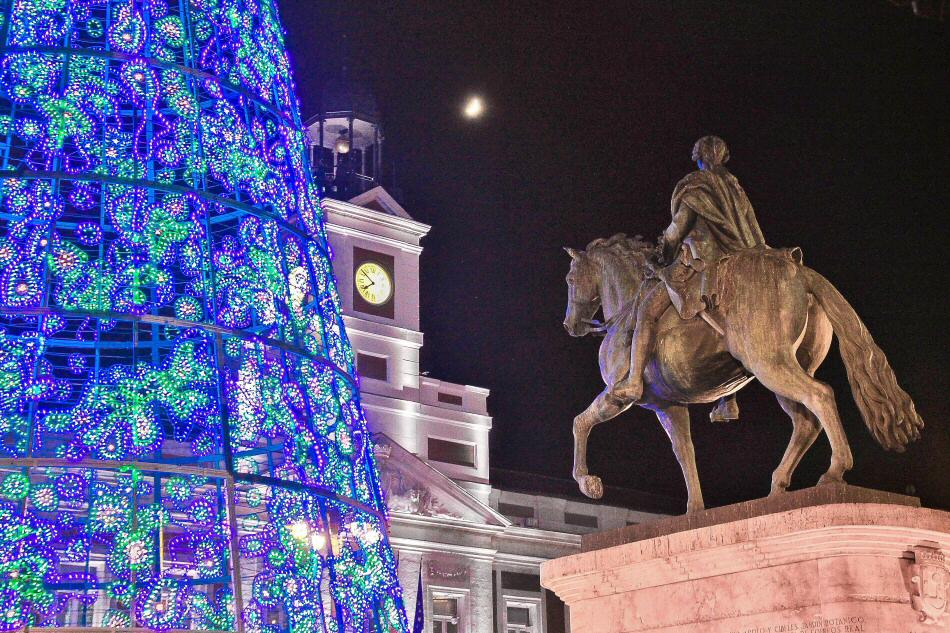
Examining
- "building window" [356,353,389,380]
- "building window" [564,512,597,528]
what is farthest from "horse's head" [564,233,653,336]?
"building window" [564,512,597,528]

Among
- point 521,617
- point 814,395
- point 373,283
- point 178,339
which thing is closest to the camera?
point 814,395

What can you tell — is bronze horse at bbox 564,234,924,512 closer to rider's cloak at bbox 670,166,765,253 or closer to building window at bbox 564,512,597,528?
rider's cloak at bbox 670,166,765,253

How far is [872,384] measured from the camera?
391 inches

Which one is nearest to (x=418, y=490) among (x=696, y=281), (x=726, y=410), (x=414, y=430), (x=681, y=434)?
(x=414, y=430)

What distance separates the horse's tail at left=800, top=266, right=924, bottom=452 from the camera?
9.83 metres

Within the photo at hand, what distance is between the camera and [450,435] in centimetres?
4250

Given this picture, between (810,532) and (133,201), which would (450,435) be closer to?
(133,201)

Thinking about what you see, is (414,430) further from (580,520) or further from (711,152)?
→ (711,152)

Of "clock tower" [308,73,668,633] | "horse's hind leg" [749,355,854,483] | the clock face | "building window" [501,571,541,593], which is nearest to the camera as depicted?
"horse's hind leg" [749,355,854,483]

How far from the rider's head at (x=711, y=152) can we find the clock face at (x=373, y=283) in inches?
1209

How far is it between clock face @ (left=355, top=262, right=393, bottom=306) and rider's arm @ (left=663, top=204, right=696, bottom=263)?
101 ft

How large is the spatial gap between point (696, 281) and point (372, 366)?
31248 mm

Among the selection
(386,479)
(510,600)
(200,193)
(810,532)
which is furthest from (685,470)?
(510,600)

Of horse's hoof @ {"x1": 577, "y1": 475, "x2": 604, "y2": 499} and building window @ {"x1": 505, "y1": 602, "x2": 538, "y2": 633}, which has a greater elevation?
horse's hoof @ {"x1": 577, "y1": 475, "x2": 604, "y2": 499}
